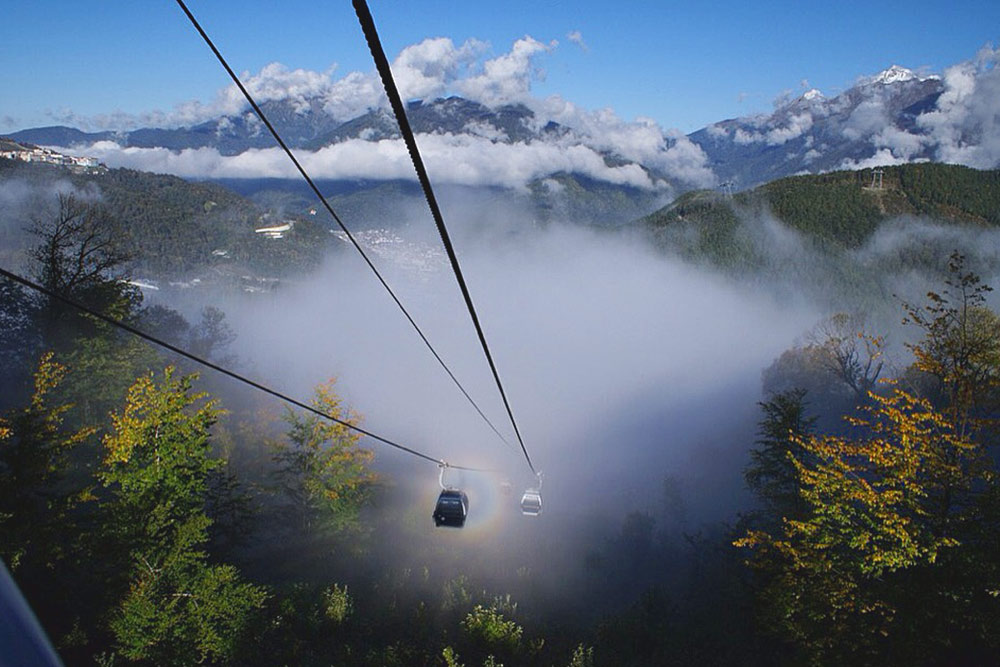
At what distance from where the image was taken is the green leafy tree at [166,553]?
14031mm

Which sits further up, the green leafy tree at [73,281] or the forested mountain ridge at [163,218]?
the forested mountain ridge at [163,218]

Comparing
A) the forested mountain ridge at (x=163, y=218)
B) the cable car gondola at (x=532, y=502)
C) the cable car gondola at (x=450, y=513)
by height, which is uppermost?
the forested mountain ridge at (x=163, y=218)

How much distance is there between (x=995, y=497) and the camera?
11.5 m

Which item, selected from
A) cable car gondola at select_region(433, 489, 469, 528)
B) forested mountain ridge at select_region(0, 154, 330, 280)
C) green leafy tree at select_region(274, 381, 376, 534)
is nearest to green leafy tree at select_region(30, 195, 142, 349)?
green leafy tree at select_region(274, 381, 376, 534)

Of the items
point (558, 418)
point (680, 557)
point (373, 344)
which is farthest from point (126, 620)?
point (373, 344)

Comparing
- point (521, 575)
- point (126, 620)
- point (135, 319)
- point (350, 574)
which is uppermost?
point (135, 319)

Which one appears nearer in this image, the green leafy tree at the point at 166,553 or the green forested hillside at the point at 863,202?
the green leafy tree at the point at 166,553

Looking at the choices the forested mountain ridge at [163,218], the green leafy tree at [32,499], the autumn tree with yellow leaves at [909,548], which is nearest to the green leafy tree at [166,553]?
the green leafy tree at [32,499]

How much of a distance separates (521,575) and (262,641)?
16.8 meters

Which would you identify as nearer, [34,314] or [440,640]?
[440,640]

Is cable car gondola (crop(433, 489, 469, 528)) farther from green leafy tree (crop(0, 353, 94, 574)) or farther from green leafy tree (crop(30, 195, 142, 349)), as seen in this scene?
green leafy tree (crop(30, 195, 142, 349))

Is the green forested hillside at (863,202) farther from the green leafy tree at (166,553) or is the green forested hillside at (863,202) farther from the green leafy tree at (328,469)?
the green leafy tree at (166,553)

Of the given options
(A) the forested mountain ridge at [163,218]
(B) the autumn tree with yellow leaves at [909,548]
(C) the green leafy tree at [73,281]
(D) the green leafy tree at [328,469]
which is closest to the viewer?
(B) the autumn tree with yellow leaves at [909,548]

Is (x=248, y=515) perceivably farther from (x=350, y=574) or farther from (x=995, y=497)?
(x=995, y=497)
